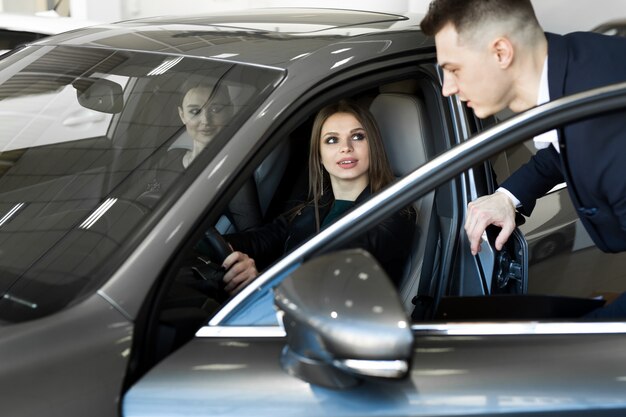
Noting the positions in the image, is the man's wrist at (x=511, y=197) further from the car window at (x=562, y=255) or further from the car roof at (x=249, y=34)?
the car roof at (x=249, y=34)

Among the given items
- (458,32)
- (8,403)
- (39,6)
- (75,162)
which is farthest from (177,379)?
(39,6)

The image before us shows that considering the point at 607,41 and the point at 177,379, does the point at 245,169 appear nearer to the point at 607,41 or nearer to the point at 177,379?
the point at 177,379

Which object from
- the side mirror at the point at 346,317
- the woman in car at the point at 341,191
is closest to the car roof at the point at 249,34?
the woman in car at the point at 341,191

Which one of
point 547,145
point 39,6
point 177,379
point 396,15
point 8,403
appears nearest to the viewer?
point 8,403

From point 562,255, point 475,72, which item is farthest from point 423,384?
point 562,255

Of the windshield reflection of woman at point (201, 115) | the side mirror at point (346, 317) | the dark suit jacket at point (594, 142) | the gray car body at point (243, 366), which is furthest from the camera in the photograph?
the dark suit jacket at point (594, 142)

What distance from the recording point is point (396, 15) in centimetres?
256

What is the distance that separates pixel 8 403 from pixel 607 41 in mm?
1406

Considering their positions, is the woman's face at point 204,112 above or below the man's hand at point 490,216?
above

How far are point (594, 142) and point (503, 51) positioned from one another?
0.94ft

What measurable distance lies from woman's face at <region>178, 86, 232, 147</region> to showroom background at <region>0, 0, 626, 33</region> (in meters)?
3.23

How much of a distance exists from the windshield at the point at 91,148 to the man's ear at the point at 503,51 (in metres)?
0.49

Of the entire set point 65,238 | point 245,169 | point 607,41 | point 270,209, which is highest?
point 607,41

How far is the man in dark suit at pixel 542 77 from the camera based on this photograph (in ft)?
6.11
